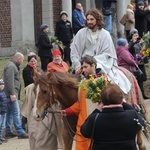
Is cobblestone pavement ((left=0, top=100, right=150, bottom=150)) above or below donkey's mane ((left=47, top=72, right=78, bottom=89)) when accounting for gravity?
below

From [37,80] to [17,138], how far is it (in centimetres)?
452

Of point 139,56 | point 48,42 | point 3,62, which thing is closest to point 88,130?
point 139,56

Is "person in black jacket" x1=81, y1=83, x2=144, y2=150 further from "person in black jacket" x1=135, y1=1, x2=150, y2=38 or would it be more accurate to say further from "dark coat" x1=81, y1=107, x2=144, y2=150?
"person in black jacket" x1=135, y1=1, x2=150, y2=38

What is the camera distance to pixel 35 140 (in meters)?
9.70

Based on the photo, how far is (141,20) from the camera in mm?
22156

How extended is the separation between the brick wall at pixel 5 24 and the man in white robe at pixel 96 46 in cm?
1434

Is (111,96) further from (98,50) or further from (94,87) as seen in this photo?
(98,50)

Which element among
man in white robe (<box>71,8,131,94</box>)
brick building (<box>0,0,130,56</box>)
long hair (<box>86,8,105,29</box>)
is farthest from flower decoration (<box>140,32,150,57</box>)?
brick building (<box>0,0,130,56</box>)

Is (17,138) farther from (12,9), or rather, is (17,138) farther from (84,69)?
(12,9)

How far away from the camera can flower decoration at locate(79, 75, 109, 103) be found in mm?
→ 7996

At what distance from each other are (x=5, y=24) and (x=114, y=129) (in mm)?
17680

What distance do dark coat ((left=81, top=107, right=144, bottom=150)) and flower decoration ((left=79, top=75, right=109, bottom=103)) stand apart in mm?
1232

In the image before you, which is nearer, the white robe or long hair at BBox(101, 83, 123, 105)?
long hair at BBox(101, 83, 123, 105)

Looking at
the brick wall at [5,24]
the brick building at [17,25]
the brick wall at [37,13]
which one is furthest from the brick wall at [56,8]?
the brick wall at [5,24]
